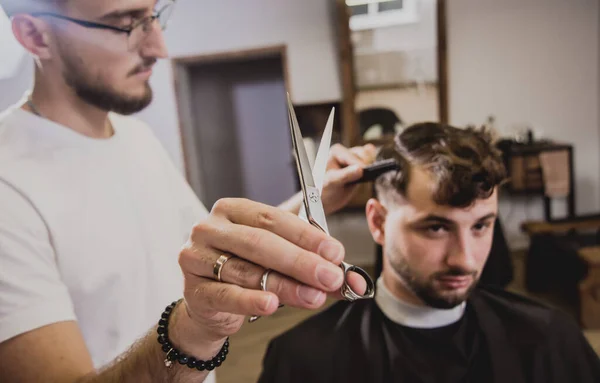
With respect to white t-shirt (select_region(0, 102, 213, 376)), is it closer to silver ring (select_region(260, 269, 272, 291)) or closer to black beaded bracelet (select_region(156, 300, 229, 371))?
black beaded bracelet (select_region(156, 300, 229, 371))

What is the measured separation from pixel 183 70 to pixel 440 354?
3.34ft

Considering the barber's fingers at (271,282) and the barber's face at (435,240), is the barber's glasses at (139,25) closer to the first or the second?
the barber's fingers at (271,282)

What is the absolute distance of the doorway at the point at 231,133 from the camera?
3.24ft

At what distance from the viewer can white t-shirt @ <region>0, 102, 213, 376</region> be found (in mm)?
481

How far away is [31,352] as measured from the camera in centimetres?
48

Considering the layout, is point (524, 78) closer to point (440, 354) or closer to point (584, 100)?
point (584, 100)

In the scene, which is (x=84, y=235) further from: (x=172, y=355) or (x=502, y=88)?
(x=502, y=88)

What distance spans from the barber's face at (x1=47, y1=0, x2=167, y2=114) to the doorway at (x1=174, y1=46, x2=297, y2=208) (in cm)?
26

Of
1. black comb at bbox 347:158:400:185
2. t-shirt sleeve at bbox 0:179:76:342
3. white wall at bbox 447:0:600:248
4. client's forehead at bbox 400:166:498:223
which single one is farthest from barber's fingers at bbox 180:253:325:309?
white wall at bbox 447:0:600:248

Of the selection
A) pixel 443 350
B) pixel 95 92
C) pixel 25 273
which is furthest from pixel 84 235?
pixel 443 350

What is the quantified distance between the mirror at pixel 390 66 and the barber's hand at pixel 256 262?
91.5 inches

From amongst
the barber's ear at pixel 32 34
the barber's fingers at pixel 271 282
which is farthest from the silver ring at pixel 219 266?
the barber's ear at pixel 32 34

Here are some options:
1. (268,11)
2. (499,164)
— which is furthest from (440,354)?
(268,11)

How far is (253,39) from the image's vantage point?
1.36 metres
